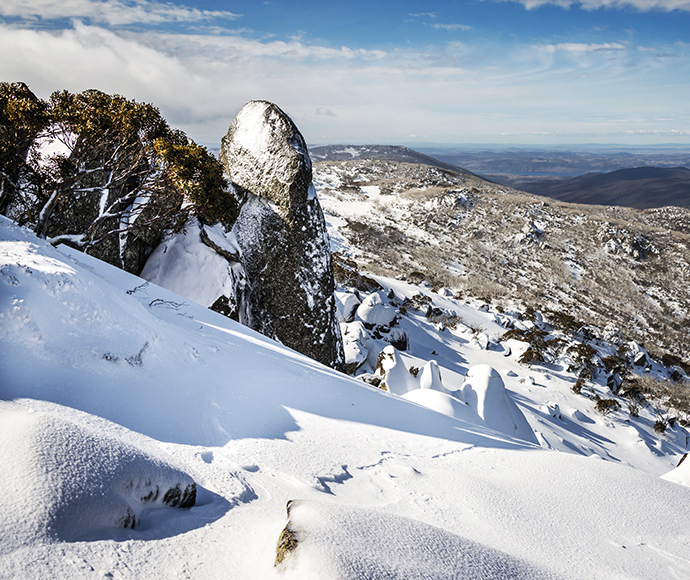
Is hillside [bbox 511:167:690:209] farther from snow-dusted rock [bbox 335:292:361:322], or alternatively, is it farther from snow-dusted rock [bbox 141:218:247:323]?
snow-dusted rock [bbox 141:218:247:323]

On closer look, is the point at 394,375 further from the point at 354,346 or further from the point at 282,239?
the point at 282,239

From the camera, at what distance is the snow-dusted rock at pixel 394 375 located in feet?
32.2

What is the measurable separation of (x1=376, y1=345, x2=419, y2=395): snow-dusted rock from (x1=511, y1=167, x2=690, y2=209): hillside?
153 m

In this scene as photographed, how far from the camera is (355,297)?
56.9 ft

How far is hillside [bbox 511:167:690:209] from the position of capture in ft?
430

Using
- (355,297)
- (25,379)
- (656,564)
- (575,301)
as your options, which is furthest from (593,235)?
(25,379)

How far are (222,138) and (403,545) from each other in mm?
13618

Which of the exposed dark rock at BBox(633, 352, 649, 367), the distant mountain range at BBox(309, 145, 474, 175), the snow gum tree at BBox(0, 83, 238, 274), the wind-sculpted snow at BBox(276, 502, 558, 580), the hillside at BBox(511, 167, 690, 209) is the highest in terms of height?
the distant mountain range at BBox(309, 145, 474, 175)

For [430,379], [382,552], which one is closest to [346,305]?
[430,379]

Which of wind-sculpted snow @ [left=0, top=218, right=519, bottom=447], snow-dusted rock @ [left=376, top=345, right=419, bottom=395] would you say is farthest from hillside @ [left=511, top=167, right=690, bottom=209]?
wind-sculpted snow @ [left=0, top=218, right=519, bottom=447]

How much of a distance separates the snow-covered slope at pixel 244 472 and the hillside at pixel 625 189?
Answer: 6188 inches

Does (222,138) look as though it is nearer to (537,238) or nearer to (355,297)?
(355,297)

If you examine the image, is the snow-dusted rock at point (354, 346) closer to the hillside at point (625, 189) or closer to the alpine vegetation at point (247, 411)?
the alpine vegetation at point (247, 411)

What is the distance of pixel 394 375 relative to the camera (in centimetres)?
1003
